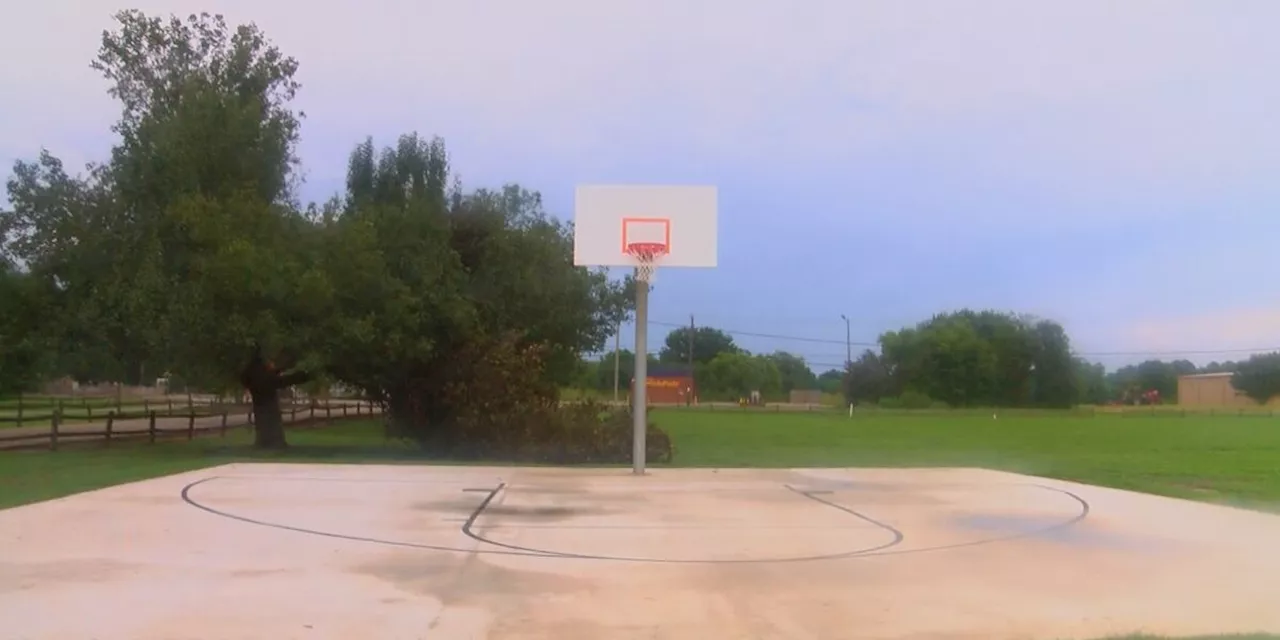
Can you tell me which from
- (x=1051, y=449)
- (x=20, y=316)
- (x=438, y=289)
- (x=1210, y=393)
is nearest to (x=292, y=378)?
(x=438, y=289)

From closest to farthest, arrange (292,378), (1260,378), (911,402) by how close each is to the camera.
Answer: (292,378) → (1260,378) → (911,402)

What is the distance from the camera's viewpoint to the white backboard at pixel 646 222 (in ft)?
71.7

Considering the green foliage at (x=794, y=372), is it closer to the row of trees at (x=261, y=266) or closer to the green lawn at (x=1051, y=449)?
the green lawn at (x=1051, y=449)

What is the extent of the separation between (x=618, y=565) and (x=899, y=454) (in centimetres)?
2494

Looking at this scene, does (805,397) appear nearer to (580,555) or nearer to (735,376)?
(735,376)

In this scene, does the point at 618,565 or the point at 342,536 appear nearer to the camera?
the point at 618,565

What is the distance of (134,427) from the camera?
3994 centimetres

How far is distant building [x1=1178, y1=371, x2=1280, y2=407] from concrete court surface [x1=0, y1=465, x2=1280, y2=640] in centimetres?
8421

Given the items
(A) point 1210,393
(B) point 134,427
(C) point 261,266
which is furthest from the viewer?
(A) point 1210,393

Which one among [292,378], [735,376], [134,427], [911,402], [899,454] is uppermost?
[735,376]

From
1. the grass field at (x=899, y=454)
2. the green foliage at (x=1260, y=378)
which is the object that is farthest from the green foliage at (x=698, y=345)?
the grass field at (x=899, y=454)

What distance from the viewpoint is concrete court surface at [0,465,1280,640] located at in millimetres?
8656

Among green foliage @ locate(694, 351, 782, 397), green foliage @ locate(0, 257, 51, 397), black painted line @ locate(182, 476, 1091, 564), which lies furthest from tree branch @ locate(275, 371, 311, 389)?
green foliage @ locate(694, 351, 782, 397)

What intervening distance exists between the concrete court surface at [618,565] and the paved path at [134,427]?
51.8 ft
